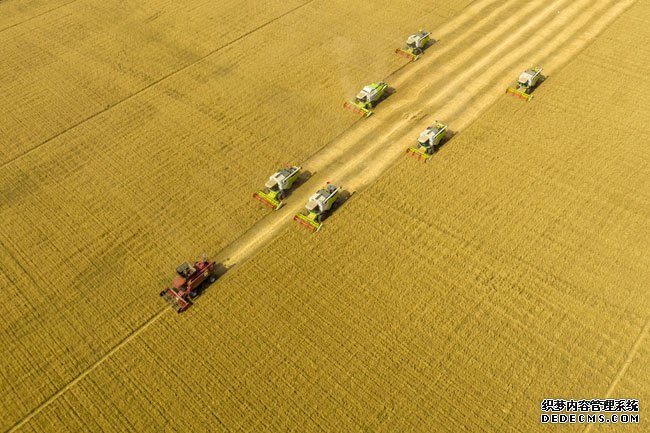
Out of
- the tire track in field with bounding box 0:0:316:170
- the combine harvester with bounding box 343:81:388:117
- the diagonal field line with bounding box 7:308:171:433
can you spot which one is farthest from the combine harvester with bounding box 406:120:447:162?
the tire track in field with bounding box 0:0:316:170

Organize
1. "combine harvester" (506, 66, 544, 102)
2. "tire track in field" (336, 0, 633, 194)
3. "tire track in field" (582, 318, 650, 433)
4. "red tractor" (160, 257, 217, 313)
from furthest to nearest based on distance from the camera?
1. "combine harvester" (506, 66, 544, 102)
2. "tire track in field" (336, 0, 633, 194)
3. "red tractor" (160, 257, 217, 313)
4. "tire track in field" (582, 318, 650, 433)

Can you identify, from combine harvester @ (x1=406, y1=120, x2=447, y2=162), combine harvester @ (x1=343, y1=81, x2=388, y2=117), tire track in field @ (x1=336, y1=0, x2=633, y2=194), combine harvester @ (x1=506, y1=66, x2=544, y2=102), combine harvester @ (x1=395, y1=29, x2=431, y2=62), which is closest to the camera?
combine harvester @ (x1=406, y1=120, x2=447, y2=162)

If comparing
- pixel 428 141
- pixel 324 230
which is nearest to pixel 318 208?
pixel 324 230

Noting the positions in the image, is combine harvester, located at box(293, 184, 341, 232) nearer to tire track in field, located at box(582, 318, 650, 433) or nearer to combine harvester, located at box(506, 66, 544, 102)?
tire track in field, located at box(582, 318, 650, 433)

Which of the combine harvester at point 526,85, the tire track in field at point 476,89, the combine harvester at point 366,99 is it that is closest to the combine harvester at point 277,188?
the tire track in field at point 476,89

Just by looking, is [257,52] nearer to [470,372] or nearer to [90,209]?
[90,209]

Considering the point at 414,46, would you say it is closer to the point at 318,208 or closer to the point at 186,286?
the point at 318,208
